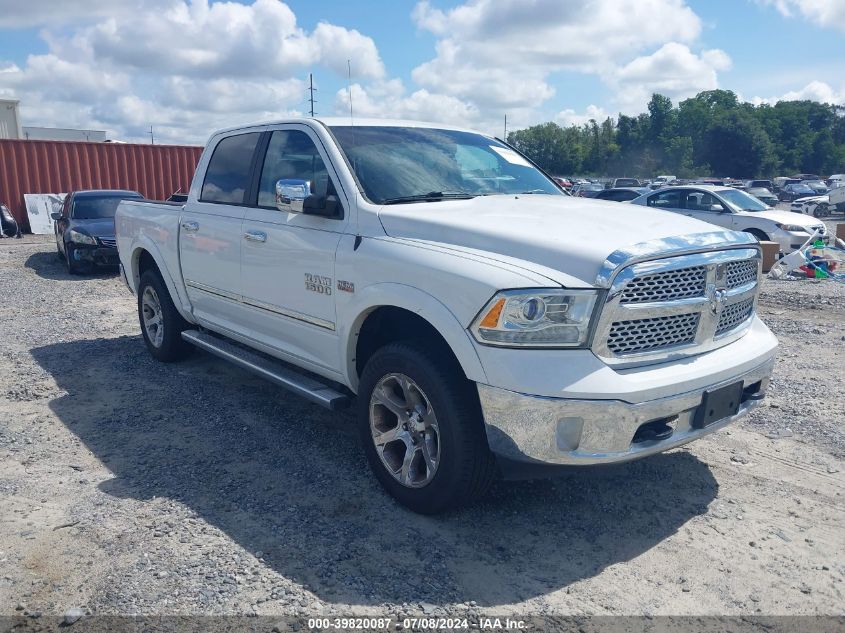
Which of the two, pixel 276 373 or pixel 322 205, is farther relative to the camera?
pixel 276 373

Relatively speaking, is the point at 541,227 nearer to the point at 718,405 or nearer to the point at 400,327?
the point at 400,327

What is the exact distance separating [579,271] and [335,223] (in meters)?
1.58

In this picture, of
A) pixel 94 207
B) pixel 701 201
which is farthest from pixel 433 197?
pixel 701 201

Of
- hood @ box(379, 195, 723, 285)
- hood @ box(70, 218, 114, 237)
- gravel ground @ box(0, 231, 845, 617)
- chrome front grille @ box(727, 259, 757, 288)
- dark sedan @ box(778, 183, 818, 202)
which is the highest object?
hood @ box(379, 195, 723, 285)

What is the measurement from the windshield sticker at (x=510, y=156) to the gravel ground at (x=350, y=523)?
2222mm

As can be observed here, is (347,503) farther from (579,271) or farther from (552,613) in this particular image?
(579,271)

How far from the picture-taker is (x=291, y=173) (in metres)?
4.68

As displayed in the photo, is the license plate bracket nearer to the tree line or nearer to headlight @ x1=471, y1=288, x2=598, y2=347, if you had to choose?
headlight @ x1=471, y1=288, x2=598, y2=347

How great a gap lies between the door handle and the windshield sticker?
5.78 ft

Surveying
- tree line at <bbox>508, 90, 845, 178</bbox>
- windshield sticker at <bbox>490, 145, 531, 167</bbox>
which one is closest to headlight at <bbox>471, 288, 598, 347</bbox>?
windshield sticker at <bbox>490, 145, 531, 167</bbox>

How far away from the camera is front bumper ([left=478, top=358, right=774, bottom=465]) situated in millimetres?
3025

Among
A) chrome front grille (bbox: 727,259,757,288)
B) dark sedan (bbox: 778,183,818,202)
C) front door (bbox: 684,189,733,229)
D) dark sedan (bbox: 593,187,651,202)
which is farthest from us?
dark sedan (bbox: 778,183,818,202)

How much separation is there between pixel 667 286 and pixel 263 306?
261cm

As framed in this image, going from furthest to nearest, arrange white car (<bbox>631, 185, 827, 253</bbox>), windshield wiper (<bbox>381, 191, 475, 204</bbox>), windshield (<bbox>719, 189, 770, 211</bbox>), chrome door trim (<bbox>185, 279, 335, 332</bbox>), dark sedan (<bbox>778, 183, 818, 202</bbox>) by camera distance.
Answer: dark sedan (<bbox>778, 183, 818, 202</bbox>), windshield (<bbox>719, 189, 770, 211</bbox>), white car (<bbox>631, 185, 827, 253</bbox>), chrome door trim (<bbox>185, 279, 335, 332</bbox>), windshield wiper (<bbox>381, 191, 475, 204</bbox>)
